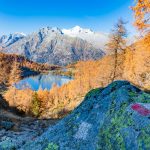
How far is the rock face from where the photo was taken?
17.7 ft

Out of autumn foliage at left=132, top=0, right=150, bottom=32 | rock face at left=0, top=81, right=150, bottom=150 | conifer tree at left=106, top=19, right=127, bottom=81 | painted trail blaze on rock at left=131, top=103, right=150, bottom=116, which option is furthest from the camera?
conifer tree at left=106, top=19, right=127, bottom=81

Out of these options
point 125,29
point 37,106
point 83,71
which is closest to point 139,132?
point 125,29

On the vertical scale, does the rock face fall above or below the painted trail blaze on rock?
below

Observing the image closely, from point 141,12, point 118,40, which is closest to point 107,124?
point 141,12

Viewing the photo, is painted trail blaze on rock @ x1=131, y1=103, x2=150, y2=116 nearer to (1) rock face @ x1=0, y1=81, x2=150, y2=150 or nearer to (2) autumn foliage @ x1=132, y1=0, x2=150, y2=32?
(1) rock face @ x1=0, y1=81, x2=150, y2=150

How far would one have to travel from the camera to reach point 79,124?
6.88 m

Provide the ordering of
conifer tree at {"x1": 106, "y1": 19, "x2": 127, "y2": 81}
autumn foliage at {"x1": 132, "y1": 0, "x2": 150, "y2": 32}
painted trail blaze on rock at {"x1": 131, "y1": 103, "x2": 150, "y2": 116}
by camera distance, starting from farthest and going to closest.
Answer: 1. conifer tree at {"x1": 106, "y1": 19, "x2": 127, "y2": 81}
2. autumn foliage at {"x1": 132, "y1": 0, "x2": 150, "y2": 32}
3. painted trail blaze on rock at {"x1": 131, "y1": 103, "x2": 150, "y2": 116}

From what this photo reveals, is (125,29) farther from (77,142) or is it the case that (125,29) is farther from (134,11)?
(77,142)

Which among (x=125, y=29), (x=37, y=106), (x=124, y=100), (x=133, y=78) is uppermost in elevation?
(x=125, y=29)

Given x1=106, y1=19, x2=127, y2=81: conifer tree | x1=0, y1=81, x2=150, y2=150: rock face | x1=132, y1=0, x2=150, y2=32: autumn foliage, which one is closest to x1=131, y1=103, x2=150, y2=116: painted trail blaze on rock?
x1=0, y1=81, x2=150, y2=150: rock face

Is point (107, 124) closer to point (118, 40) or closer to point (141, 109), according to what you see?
point (141, 109)

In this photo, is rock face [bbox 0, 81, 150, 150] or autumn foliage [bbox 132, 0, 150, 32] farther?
autumn foliage [bbox 132, 0, 150, 32]

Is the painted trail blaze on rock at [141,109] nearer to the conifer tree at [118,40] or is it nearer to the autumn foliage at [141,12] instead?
the autumn foliage at [141,12]

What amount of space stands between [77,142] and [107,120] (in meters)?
0.81
